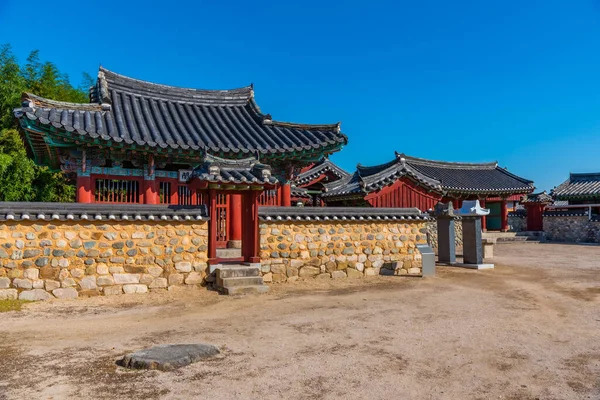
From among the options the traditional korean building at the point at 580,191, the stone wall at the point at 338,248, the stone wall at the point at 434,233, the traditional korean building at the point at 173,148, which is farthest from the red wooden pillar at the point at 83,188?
the traditional korean building at the point at 580,191

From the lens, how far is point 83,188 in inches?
446

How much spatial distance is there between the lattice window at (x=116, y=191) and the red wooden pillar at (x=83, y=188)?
1.01 ft

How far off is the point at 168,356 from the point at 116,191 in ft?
27.3

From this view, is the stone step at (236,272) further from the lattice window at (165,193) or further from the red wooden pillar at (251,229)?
the lattice window at (165,193)

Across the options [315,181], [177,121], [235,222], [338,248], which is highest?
[177,121]

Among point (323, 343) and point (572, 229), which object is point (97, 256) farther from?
point (572, 229)

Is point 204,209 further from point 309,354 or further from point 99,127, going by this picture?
point 309,354

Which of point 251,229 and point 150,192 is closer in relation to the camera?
point 251,229

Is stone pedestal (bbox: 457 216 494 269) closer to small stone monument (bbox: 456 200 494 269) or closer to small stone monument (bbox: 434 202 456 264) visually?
small stone monument (bbox: 456 200 494 269)

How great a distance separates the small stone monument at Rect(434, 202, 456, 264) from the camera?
49.8 feet

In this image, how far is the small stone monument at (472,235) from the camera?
14539 millimetres

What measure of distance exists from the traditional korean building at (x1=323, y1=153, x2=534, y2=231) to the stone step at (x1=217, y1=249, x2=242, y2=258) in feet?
22.1

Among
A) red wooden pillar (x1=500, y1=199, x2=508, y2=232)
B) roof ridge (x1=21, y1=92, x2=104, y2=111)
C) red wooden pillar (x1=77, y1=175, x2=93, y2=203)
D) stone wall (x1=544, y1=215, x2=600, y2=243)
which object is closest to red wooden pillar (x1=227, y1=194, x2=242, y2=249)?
red wooden pillar (x1=77, y1=175, x2=93, y2=203)

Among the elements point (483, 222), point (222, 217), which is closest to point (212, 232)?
point (222, 217)
